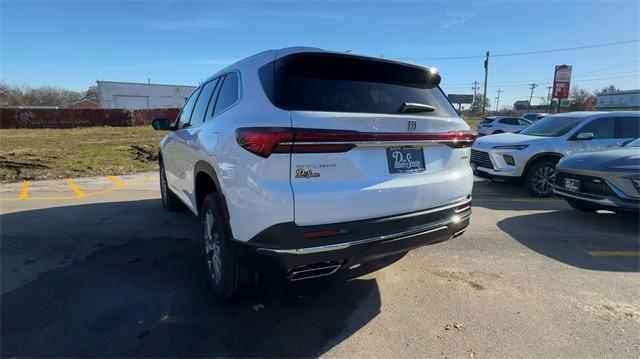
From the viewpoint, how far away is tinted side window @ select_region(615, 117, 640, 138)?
25.2ft

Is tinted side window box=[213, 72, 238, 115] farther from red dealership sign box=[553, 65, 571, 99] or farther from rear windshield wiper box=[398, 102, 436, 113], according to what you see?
red dealership sign box=[553, 65, 571, 99]

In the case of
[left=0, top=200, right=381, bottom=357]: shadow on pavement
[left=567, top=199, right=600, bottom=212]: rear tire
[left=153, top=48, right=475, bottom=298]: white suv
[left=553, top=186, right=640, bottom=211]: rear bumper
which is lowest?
[left=0, top=200, right=381, bottom=357]: shadow on pavement

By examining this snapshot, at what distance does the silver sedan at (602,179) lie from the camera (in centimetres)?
498

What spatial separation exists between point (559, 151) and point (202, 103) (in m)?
6.64

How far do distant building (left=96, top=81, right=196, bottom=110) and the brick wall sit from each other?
14256mm

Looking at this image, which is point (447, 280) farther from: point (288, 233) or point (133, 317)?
point (133, 317)

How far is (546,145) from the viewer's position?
7.29 meters

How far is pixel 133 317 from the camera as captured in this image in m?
2.92

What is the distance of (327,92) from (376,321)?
1.74 m

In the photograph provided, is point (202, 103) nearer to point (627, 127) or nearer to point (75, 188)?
point (75, 188)

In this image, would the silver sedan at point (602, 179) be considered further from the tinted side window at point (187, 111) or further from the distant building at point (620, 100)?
the distant building at point (620, 100)

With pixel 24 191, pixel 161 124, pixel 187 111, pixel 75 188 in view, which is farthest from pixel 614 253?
pixel 24 191

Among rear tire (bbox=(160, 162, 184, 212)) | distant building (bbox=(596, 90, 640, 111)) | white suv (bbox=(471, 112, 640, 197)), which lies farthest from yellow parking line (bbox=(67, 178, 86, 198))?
distant building (bbox=(596, 90, 640, 111))

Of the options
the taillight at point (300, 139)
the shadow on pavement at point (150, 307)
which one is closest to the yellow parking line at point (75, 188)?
the shadow on pavement at point (150, 307)
